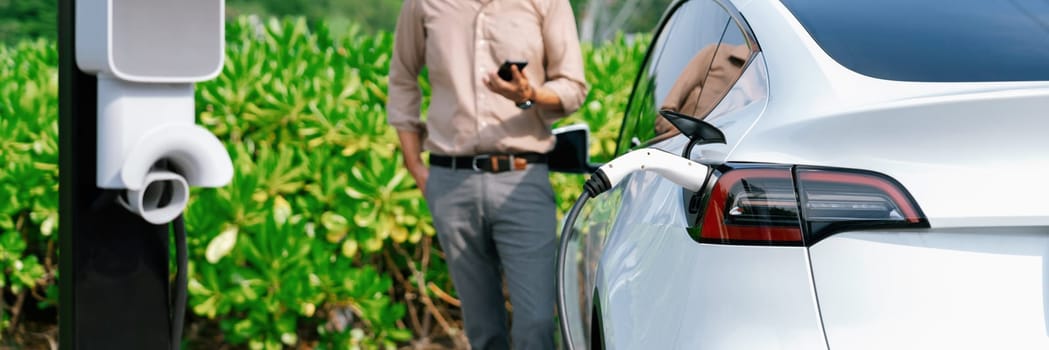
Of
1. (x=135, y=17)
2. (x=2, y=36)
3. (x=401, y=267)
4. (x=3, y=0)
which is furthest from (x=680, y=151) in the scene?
(x=3, y=0)

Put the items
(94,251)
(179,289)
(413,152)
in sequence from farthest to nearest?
(413,152) < (179,289) < (94,251)

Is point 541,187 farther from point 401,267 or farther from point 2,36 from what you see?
point 2,36

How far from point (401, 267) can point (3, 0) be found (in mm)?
17660

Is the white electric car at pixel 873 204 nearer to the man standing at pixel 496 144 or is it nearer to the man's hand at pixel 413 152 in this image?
the man standing at pixel 496 144

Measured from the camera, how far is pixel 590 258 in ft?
10.6

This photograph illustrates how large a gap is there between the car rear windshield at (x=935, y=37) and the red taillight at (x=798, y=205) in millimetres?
273

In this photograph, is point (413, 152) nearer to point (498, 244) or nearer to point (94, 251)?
point (498, 244)

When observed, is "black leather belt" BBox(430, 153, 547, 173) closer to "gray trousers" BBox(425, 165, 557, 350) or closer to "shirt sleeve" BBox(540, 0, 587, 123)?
"gray trousers" BBox(425, 165, 557, 350)

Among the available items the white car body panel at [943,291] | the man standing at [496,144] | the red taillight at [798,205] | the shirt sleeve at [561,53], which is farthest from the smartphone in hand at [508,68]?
the white car body panel at [943,291]

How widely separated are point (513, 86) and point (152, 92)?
103 centimetres

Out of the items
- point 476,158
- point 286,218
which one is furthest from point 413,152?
point 286,218

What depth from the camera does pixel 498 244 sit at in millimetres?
3943

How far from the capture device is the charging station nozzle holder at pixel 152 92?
2947 millimetres

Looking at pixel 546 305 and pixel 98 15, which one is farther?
pixel 546 305
